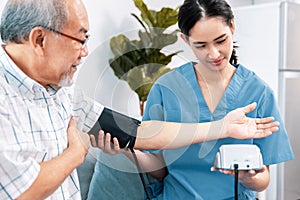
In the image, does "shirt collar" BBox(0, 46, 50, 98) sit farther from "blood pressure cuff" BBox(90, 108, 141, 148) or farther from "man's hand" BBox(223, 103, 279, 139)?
"man's hand" BBox(223, 103, 279, 139)

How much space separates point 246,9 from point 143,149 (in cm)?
186

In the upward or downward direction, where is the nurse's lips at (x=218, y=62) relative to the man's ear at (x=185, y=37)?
downward

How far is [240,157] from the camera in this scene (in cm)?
113

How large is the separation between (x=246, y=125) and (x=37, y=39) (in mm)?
623

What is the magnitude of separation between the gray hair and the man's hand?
553mm

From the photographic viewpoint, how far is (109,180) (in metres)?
1.54

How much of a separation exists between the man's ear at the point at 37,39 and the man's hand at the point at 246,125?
563 mm

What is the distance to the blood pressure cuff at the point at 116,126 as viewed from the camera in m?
1.08

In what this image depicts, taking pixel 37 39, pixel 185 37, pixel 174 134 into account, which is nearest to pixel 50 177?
pixel 37 39

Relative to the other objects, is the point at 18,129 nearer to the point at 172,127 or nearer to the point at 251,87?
the point at 172,127

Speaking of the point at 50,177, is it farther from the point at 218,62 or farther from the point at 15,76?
the point at 218,62

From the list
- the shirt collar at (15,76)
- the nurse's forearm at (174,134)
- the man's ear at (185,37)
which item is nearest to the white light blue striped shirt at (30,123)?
the shirt collar at (15,76)

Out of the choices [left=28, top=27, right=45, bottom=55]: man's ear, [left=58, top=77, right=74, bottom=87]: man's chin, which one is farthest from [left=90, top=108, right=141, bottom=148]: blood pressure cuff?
[left=28, top=27, right=45, bottom=55]: man's ear

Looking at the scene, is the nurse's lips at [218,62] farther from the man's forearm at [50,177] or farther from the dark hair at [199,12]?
the man's forearm at [50,177]
